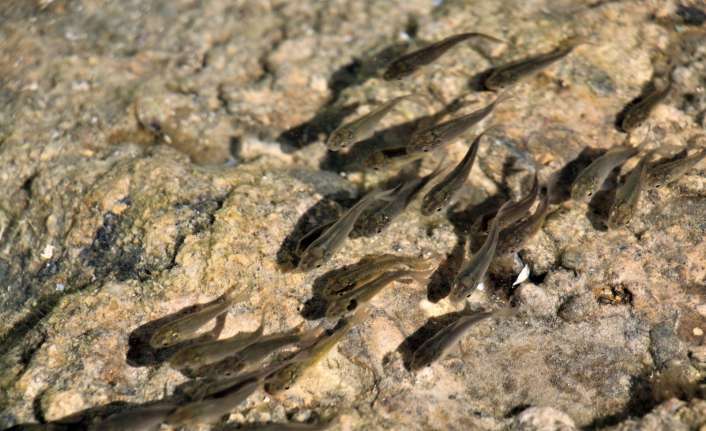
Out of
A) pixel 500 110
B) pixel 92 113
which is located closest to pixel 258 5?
pixel 92 113

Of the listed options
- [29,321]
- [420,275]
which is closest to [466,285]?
[420,275]

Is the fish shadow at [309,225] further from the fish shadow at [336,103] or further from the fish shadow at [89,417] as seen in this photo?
the fish shadow at [89,417]

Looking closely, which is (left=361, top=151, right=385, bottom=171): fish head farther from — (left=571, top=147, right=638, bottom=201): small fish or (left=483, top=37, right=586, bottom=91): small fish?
(left=571, top=147, right=638, bottom=201): small fish

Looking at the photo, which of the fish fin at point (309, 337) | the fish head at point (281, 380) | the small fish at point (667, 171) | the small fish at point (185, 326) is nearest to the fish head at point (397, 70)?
the small fish at point (667, 171)

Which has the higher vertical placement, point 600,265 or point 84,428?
point 84,428

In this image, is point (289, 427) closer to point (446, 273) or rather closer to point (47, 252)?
point (446, 273)

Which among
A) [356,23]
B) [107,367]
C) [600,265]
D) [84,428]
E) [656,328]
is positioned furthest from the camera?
[356,23]

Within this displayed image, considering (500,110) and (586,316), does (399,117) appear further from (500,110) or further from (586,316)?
(586,316)
